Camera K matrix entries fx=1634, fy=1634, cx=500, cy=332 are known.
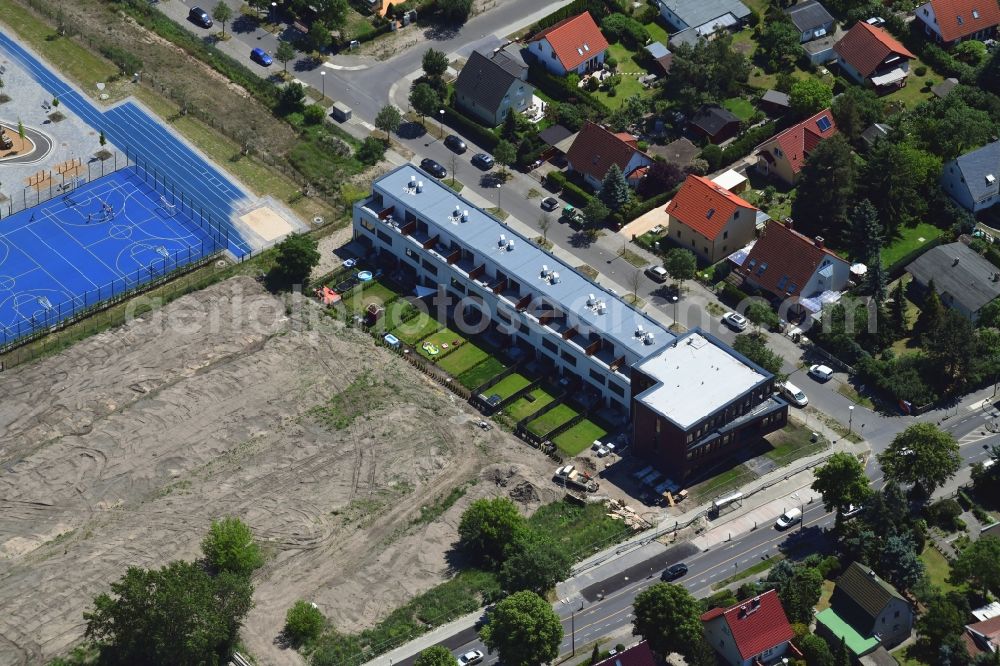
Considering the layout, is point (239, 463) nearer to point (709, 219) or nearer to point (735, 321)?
point (735, 321)

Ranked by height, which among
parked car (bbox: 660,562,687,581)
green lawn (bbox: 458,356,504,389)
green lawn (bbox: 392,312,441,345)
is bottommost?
green lawn (bbox: 392,312,441,345)

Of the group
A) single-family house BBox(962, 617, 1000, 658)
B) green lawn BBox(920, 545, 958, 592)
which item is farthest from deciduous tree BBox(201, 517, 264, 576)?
single-family house BBox(962, 617, 1000, 658)

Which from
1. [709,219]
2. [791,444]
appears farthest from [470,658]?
[709,219]

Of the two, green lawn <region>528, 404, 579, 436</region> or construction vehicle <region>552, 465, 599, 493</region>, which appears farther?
green lawn <region>528, 404, 579, 436</region>

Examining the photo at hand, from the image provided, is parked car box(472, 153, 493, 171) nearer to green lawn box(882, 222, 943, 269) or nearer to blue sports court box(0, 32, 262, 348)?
blue sports court box(0, 32, 262, 348)

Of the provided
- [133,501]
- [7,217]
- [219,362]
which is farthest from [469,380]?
[7,217]

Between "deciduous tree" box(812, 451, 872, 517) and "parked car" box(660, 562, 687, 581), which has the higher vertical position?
"deciduous tree" box(812, 451, 872, 517)

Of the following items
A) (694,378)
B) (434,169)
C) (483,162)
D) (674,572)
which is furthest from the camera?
(483,162)
